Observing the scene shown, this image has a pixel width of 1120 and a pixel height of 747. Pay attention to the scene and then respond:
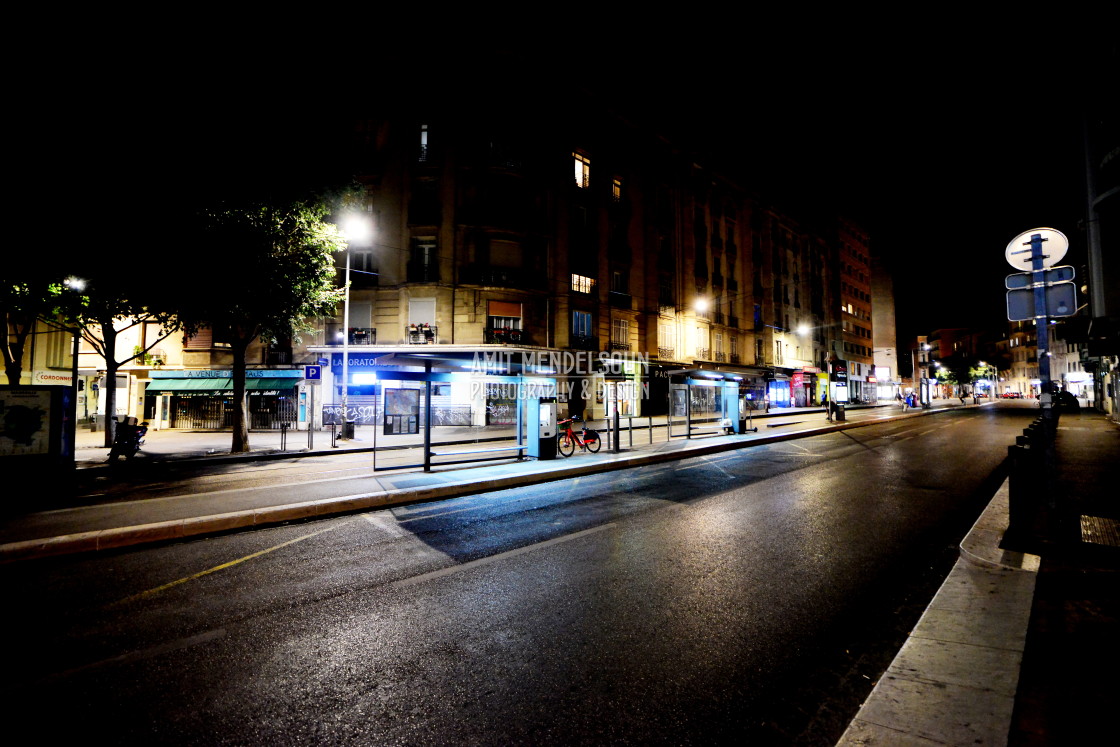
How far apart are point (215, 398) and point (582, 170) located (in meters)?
24.2

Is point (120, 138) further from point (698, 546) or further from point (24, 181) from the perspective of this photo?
point (698, 546)

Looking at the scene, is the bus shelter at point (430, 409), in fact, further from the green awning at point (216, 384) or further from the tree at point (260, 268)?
the green awning at point (216, 384)

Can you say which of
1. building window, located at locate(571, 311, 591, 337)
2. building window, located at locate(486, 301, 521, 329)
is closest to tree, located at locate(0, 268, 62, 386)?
building window, located at locate(486, 301, 521, 329)

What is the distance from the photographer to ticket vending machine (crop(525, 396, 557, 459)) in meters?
12.6

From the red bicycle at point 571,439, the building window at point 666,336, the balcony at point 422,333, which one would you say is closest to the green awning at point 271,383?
the balcony at point 422,333

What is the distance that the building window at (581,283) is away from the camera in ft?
95.5

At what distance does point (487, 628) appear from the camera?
12.1ft

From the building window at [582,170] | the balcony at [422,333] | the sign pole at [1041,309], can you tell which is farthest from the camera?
the building window at [582,170]

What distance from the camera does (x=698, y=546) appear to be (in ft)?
18.6

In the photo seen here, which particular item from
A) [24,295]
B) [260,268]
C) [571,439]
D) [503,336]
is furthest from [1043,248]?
[503,336]

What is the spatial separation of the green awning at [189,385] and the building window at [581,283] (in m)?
18.8

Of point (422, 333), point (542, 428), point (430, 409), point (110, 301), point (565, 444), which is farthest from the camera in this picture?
point (422, 333)

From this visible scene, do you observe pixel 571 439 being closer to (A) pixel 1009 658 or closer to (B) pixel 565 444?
(B) pixel 565 444

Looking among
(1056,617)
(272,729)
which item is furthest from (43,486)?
(1056,617)
